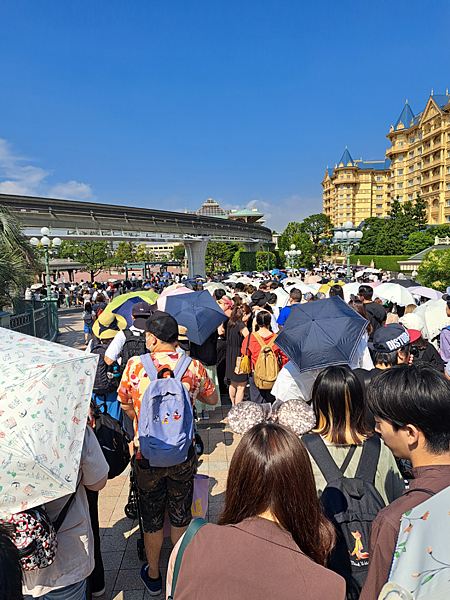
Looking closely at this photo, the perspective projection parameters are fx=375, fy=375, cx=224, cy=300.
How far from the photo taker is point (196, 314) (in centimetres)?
562

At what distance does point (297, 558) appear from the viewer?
3.92 ft

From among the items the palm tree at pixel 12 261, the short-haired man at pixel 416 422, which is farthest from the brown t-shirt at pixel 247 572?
the palm tree at pixel 12 261

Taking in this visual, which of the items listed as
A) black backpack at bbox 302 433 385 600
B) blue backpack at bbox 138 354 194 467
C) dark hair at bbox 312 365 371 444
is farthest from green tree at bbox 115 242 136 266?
black backpack at bbox 302 433 385 600

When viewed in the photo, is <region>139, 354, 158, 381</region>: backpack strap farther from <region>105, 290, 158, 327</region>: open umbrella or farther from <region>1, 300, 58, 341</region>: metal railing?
<region>1, 300, 58, 341</region>: metal railing

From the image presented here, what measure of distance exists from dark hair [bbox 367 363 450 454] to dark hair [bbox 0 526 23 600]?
4.97 ft

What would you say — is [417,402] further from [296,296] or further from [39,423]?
[296,296]

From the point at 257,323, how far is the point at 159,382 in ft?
8.65

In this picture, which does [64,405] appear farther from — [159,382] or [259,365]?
[259,365]

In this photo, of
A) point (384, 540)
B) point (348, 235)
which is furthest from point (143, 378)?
point (348, 235)

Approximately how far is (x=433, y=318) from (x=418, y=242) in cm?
4748

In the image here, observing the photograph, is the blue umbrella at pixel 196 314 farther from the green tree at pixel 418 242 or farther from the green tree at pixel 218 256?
the green tree at pixel 218 256

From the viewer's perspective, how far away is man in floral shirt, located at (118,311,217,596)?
2.64 metres

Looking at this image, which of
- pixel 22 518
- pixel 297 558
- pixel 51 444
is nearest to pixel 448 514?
pixel 297 558

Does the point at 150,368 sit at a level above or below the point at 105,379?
above
